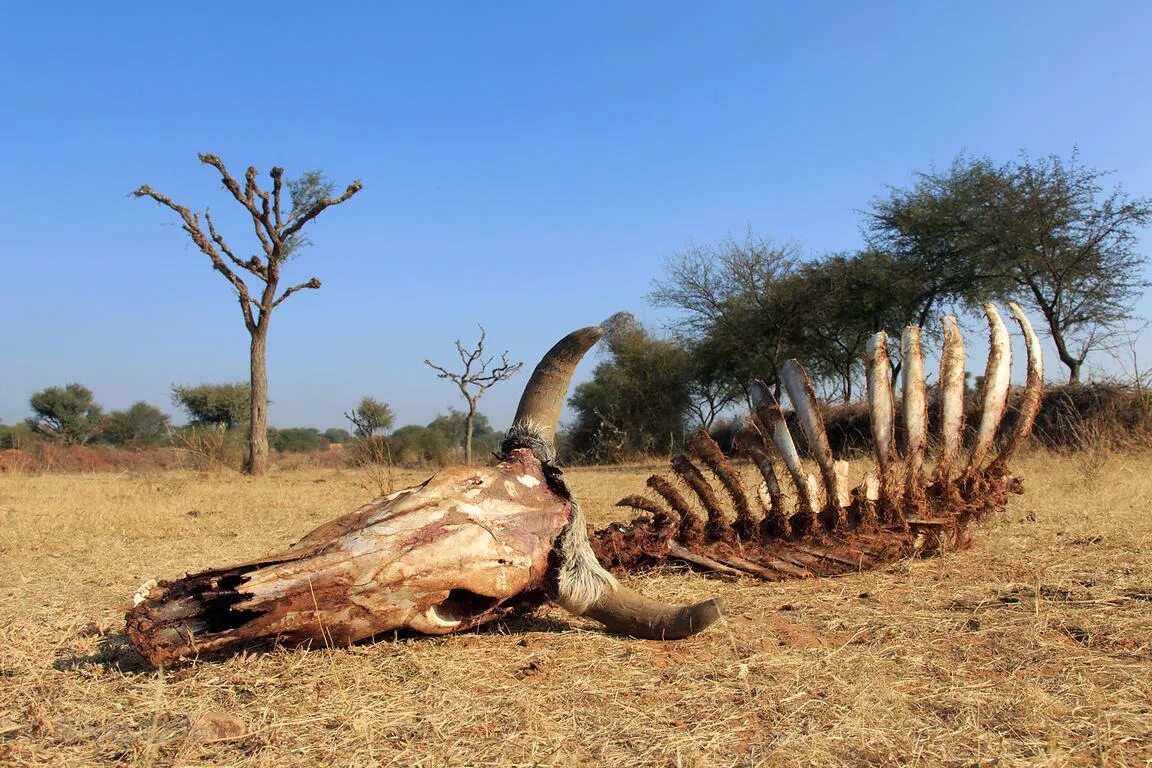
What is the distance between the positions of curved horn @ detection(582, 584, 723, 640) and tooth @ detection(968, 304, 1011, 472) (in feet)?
6.83

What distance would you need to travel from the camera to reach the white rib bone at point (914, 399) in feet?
12.3

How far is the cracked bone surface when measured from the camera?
221 centimetres

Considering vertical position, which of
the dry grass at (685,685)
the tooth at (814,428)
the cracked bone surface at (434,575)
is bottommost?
the dry grass at (685,685)

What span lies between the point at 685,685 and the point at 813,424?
1.80 m

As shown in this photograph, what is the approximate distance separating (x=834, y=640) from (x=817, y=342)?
20.9 m

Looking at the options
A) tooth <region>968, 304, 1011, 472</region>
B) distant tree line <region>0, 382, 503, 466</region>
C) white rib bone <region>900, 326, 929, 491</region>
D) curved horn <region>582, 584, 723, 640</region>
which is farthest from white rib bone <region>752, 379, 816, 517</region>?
distant tree line <region>0, 382, 503, 466</region>

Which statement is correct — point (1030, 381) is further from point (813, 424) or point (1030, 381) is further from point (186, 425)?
point (186, 425)

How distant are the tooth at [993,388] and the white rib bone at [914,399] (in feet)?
1.08

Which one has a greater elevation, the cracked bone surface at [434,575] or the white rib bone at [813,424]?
the white rib bone at [813,424]

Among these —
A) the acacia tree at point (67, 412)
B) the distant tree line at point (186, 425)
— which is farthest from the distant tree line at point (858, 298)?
the acacia tree at point (67, 412)

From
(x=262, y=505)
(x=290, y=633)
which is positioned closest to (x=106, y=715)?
(x=290, y=633)

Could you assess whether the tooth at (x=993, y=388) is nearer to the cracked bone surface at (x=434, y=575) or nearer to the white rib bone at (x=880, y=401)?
the white rib bone at (x=880, y=401)

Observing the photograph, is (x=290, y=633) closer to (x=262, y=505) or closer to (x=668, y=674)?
(x=668, y=674)

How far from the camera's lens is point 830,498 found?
366 cm
